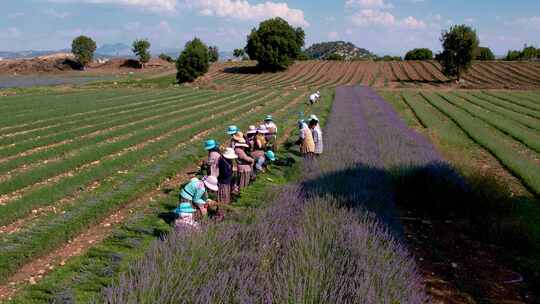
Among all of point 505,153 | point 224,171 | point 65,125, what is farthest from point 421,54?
point 224,171

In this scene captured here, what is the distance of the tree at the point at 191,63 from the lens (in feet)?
179

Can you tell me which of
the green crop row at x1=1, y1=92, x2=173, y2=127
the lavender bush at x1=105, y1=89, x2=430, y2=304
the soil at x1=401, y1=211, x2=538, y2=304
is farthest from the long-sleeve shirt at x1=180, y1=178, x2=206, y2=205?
the green crop row at x1=1, y1=92, x2=173, y2=127

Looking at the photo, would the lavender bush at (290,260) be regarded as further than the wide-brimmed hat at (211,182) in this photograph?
No

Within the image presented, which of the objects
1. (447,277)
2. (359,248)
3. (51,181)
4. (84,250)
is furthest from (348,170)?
(51,181)

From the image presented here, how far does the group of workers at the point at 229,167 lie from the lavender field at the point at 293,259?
3.35 ft

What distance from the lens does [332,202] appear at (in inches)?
246

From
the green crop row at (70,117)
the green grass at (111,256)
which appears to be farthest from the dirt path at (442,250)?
the green crop row at (70,117)

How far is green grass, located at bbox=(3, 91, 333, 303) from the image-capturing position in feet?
16.8

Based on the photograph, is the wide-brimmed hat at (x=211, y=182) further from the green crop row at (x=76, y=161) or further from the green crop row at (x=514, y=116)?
the green crop row at (x=514, y=116)

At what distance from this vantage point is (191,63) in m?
54.9

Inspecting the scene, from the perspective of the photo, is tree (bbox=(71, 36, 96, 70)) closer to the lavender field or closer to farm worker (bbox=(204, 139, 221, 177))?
farm worker (bbox=(204, 139, 221, 177))

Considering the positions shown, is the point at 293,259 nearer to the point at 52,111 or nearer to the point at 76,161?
the point at 76,161

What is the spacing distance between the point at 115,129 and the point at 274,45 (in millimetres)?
56296

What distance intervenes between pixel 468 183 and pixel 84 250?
730 cm
